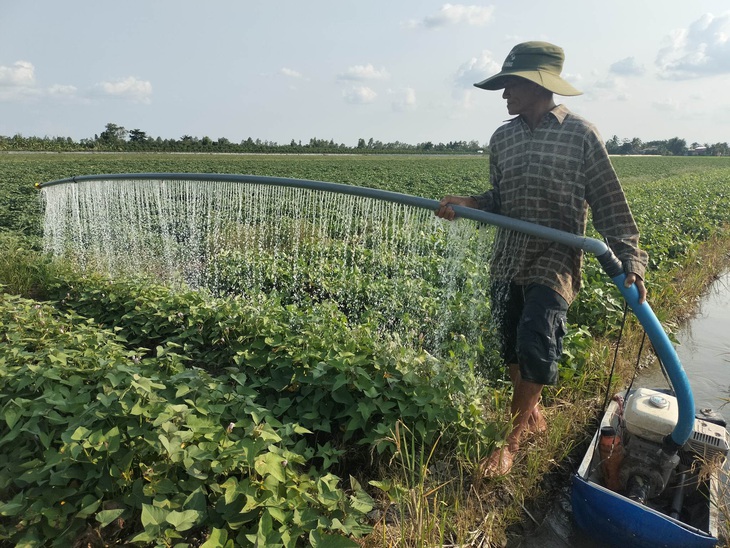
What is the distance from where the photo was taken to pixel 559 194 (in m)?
2.39

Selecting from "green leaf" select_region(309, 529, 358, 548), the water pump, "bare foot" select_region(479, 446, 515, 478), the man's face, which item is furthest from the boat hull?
the man's face

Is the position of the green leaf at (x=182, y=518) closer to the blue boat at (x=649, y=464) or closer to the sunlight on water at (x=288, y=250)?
the blue boat at (x=649, y=464)

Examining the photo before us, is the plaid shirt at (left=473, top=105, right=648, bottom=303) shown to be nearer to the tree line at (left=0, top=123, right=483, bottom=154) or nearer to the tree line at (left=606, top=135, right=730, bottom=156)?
the tree line at (left=0, top=123, right=483, bottom=154)

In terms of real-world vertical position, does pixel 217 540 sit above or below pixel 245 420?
below

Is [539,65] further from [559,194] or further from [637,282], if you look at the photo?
[637,282]

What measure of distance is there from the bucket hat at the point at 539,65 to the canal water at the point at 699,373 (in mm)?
1823

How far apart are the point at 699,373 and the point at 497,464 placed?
2931 mm

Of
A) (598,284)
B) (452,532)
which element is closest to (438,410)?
(452,532)

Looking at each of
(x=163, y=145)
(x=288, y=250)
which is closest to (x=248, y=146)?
(x=163, y=145)

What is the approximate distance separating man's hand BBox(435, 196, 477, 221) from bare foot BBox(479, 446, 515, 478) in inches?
48.1

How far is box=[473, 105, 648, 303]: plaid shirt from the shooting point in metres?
2.30

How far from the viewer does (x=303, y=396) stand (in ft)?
8.99

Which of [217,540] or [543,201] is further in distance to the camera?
[543,201]

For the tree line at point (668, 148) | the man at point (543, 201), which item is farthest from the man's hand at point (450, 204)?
the tree line at point (668, 148)
